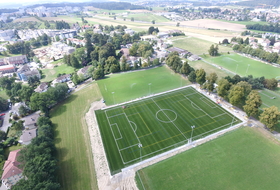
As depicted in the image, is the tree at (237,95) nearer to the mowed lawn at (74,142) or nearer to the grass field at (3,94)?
the mowed lawn at (74,142)

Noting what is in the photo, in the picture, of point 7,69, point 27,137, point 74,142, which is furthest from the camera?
point 7,69

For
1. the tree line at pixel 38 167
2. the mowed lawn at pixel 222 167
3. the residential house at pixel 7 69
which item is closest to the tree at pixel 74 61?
the residential house at pixel 7 69

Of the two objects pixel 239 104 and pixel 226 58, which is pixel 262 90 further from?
pixel 226 58

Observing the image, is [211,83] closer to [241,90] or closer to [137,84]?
[241,90]

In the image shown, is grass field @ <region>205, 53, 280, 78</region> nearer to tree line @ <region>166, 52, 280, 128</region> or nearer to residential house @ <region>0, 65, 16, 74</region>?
tree line @ <region>166, 52, 280, 128</region>

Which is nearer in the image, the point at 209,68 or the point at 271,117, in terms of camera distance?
the point at 271,117

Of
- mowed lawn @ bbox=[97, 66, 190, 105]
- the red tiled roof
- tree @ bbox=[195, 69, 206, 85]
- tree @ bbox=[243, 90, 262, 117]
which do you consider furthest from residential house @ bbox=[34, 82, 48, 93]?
tree @ bbox=[243, 90, 262, 117]

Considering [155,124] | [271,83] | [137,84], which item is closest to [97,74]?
[137,84]

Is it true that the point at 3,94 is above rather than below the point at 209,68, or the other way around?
below
